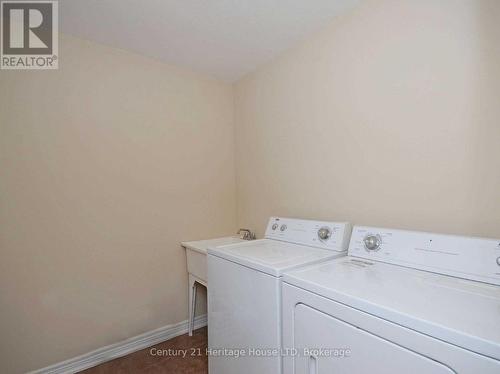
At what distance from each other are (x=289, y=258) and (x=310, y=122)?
979 millimetres

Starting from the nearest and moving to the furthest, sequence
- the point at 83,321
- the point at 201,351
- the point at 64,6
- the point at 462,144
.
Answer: the point at 462,144
the point at 64,6
the point at 83,321
the point at 201,351

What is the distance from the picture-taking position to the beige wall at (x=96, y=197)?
1494 mm

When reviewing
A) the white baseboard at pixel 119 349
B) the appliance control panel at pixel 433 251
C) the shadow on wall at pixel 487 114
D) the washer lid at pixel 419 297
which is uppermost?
the shadow on wall at pixel 487 114

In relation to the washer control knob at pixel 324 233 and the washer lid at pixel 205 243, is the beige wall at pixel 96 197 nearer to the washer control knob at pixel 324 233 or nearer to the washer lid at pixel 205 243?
the washer lid at pixel 205 243

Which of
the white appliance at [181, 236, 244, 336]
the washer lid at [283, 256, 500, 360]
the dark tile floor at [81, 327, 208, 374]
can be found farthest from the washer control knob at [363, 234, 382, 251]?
the dark tile floor at [81, 327, 208, 374]

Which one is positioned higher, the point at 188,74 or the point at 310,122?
the point at 188,74

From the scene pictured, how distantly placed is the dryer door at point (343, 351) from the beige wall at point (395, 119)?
2.31ft

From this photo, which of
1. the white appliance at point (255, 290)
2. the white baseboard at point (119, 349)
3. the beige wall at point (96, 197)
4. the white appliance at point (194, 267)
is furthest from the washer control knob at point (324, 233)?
the white baseboard at point (119, 349)

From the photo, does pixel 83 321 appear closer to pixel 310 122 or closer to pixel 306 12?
pixel 310 122

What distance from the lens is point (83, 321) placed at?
5.53ft

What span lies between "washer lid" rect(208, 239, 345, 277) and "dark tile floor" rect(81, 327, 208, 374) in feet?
2.91

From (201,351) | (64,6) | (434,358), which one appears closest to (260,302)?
(434,358)

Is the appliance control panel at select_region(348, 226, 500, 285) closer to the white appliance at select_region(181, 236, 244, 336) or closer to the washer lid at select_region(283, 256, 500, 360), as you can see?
the washer lid at select_region(283, 256, 500, 360)

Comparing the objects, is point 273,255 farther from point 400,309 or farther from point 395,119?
point 395,119
